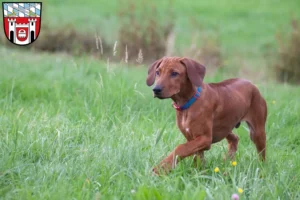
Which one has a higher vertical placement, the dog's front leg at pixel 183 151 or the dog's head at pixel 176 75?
the dog's head at pixel 176 75

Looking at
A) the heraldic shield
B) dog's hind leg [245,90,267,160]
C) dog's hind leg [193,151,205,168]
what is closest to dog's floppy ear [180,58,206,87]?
dog's hind leg [193,151,205,168]

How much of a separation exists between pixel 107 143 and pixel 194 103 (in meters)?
0.97

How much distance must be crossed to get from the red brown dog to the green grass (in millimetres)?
187

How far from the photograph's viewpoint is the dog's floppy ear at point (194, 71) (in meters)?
4.92

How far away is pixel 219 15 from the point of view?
61.7 ft

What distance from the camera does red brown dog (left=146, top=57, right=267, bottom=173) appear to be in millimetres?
4828

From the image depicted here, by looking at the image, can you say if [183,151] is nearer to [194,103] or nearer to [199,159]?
[199,159]

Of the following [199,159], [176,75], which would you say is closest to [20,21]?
[176,75]

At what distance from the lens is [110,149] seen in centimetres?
509

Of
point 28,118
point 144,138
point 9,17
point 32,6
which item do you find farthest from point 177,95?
point 32,6

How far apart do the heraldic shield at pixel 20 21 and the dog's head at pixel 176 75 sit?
8.90 feet

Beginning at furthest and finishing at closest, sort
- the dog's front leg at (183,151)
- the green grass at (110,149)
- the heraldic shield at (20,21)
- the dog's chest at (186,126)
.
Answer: the heraldic shield at (20,21) → the dog's chest at (186,126) → the dog's front leg at (183,151) → the green grass at (110,149)

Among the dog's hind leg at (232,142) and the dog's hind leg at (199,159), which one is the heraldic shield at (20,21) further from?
the dog's hind leg at (199,159)

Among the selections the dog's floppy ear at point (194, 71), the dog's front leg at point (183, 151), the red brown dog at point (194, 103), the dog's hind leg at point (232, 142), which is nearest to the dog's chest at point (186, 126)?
the red brown dog at point (194, 103)
